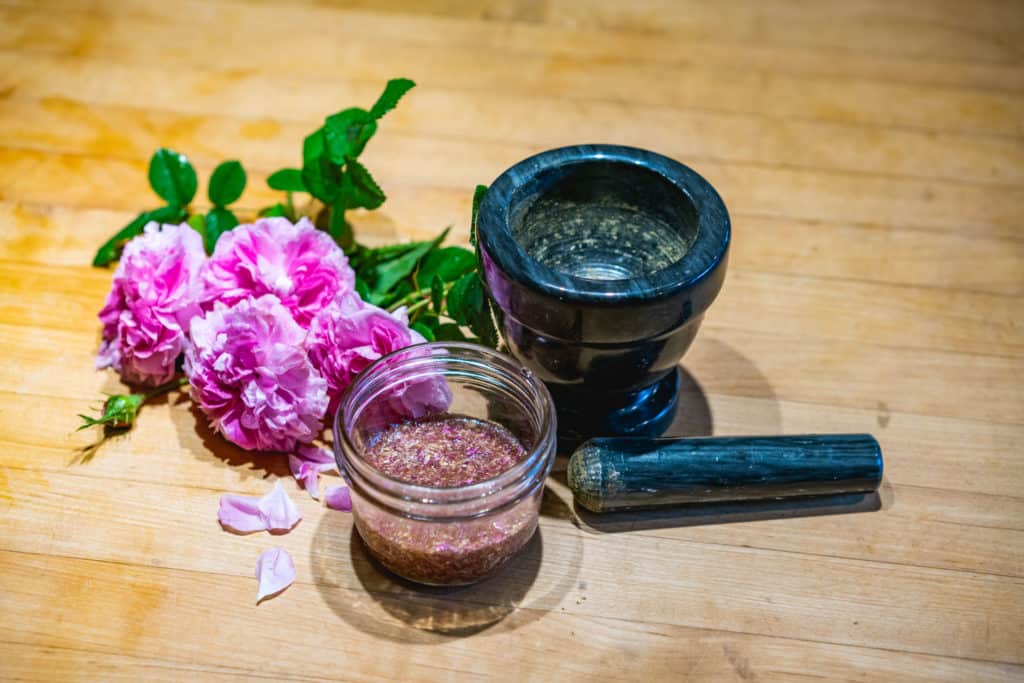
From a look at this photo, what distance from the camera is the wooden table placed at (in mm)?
894

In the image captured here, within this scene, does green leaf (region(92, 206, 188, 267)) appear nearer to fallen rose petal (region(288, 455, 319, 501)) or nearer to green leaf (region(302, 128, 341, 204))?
green leaf (region(302, 128, 341, 204))

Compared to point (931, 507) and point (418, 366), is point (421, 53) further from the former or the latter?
point (931, 507)

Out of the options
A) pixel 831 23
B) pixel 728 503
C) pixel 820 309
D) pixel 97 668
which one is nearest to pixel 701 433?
pixel 728 503

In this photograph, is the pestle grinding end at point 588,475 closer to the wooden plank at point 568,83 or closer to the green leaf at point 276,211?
the green leaf at point 276,211

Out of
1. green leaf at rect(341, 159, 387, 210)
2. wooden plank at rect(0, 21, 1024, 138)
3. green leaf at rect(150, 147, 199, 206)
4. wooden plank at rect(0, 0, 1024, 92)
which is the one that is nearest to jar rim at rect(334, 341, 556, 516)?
green leaf at rect(341, 159, 387, 210)

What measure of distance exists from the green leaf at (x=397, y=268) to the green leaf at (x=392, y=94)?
15 cm

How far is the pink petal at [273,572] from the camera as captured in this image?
91 centimetres

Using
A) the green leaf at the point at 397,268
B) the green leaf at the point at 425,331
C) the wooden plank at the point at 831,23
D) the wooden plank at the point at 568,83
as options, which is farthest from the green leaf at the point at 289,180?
the wooden plank at the point at 831,23

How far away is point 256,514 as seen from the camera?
3.20 feet

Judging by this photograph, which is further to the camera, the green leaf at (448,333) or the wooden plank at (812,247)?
the wooden plank at (812,247)

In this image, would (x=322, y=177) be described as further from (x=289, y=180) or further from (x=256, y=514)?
(x=256, y=514)

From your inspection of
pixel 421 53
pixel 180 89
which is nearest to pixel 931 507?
pixel 421 53

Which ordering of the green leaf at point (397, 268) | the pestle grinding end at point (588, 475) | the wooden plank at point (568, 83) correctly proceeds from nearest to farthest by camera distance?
1. the pestle grinding end at point (588, 475)
2. the green leaf at point (397, 268)
3. the wooden plank at point (568, 83)

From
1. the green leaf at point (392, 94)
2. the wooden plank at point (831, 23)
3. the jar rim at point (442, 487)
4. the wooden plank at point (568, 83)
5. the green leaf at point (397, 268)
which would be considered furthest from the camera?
the wooden plank at point (831, 23)
